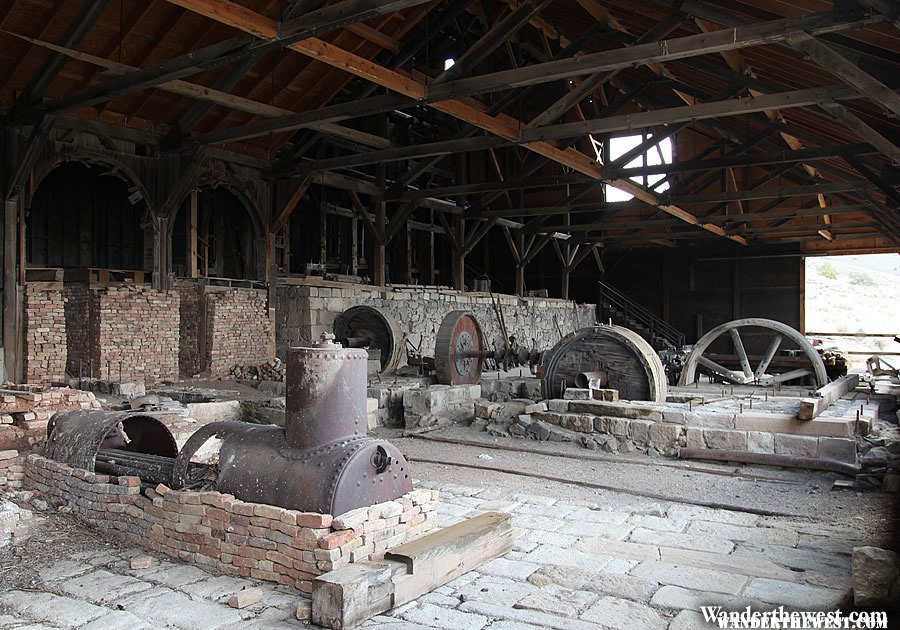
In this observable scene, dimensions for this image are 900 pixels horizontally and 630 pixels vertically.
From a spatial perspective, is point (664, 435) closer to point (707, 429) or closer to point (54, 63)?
point (707, 429)

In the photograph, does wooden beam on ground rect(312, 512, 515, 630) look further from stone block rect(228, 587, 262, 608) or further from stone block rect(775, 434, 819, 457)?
stone block rect(775, 434, 819, 457)

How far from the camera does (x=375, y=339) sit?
1471cm

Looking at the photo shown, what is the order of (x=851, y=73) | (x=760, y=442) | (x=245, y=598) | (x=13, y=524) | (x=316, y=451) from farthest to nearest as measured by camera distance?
(x=760, y=442) < (x=851, y=73) < (x=13, y=524) < (x=316, y=451) < (x=245, y=598)

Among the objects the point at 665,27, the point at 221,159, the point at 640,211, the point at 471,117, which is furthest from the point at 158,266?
the point at 640,211

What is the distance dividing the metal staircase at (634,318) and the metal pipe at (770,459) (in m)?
15.5

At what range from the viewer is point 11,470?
22.6ft

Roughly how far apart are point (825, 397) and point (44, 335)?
40.4 ft

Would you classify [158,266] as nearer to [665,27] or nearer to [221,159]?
[221,159]

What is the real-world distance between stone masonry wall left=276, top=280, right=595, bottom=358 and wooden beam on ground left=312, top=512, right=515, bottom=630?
10.4m

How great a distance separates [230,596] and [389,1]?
228 inches

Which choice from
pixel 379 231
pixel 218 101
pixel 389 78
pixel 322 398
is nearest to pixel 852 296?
pixel 379 231

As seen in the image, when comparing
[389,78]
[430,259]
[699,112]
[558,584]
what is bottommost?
[558,584]

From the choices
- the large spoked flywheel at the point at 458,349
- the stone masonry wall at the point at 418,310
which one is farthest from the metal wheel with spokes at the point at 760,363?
the stone masonry wall at the point at 418,310

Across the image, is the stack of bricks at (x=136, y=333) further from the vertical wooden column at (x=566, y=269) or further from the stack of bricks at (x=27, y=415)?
the vertical wooden column at (x=566, y=269)
